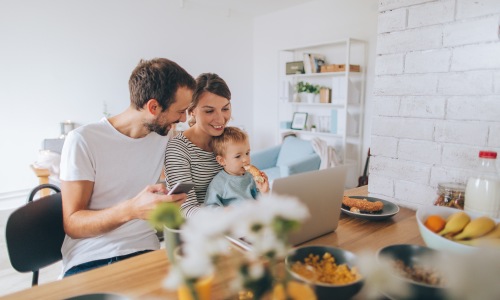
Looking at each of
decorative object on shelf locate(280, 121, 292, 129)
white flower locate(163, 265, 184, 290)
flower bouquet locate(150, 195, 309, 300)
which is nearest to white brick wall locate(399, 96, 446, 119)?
flower bouquet locate(150, 195, 309, 300)

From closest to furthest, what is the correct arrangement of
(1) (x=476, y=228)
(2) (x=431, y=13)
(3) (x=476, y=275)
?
1. (3) (x=476, y=275)
2. (1) (x=476, y=228)
3. (2) (x=431, y=13)

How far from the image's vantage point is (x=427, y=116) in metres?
1.29

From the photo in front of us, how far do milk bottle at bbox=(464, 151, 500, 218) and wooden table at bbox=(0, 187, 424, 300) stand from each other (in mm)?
201

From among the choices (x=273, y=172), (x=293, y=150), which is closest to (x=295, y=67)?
(x=293, y=150)

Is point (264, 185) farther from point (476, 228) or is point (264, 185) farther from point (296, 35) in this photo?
point (296, 35)

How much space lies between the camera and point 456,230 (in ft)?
2.77

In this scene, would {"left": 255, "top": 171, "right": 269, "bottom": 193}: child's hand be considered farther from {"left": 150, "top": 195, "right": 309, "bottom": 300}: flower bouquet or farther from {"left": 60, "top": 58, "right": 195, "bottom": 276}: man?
{"left": 150, "top": 195, "right": 309, "bottom": 300}: flower bouquet

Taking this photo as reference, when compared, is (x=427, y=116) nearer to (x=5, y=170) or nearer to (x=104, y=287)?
(x=104, y=287)

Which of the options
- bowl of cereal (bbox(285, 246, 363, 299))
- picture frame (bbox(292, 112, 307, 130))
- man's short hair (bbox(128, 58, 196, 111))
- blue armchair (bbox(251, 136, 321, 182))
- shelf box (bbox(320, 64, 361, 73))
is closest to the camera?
bowl of cereal (bbox(285, 246, 363, 299))

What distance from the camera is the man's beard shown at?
1387 millimetres

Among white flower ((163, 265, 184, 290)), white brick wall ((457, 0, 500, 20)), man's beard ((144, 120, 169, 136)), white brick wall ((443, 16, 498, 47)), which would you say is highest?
white brick wall ((457, 0, 500, 20))

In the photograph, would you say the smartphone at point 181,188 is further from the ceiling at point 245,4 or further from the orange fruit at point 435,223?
the ceiling at point 245,4

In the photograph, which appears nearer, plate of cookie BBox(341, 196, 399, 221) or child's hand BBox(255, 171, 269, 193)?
plate of cookie BBox(341, 196, 399, 221)

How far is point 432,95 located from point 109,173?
1295 millimetres
